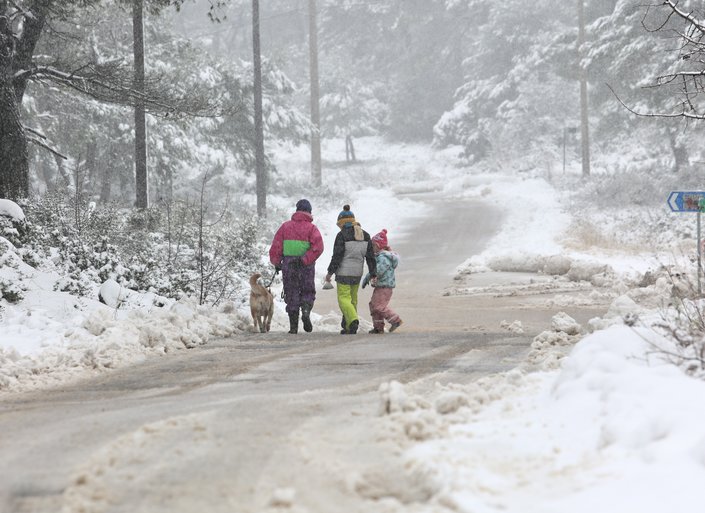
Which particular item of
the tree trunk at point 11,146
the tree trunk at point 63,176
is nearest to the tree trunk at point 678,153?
the tree trunk at point 63,176

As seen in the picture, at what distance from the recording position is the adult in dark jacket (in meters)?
11.2

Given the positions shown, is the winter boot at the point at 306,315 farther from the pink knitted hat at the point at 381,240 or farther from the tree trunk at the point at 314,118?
the tree trunk at the point at 314,118

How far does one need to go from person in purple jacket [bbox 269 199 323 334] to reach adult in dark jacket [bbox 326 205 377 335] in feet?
0.90

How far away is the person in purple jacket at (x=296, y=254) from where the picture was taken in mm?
11180

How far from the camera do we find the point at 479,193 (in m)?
41.9

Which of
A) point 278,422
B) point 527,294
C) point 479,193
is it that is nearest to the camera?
point 278,422

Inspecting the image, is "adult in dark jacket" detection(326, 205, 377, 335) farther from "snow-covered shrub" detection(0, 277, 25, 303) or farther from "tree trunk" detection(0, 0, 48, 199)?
"tree trunk" detection(0, 0, 48, 199)

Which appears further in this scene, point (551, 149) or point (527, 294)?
point (551, 149)

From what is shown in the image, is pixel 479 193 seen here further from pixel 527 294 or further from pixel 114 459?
pixel 114 459

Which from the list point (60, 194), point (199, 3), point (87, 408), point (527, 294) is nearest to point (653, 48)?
point (527, 294)

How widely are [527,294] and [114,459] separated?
13.5 m

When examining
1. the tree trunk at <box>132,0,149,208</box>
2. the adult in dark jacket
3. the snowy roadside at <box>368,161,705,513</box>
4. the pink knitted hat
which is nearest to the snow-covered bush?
the adult in dark jacket

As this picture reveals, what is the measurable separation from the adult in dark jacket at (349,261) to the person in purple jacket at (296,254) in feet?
0.90

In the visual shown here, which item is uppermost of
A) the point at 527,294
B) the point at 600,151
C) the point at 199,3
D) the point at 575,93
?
the point at 199,3
